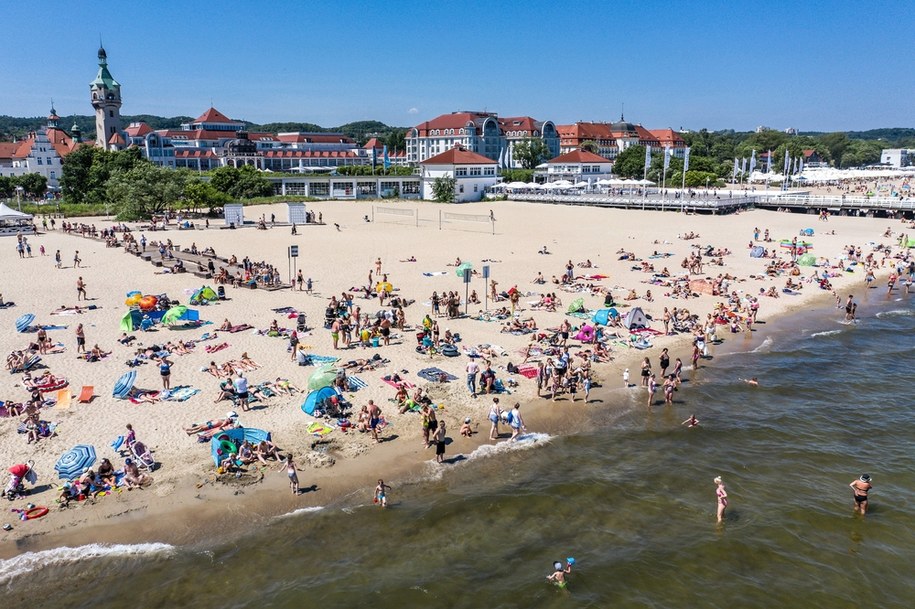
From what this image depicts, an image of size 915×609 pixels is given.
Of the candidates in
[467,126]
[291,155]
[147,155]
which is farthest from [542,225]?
[147,155]

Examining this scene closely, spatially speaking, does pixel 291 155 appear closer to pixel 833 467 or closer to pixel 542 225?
pixel 542 225

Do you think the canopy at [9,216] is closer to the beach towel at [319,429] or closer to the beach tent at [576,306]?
the beach tent at [576,306]

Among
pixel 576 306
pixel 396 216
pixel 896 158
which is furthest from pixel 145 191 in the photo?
pixel 896 158

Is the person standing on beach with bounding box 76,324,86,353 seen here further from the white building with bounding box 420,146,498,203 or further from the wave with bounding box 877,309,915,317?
the white building with bounding box 420,146,498,203

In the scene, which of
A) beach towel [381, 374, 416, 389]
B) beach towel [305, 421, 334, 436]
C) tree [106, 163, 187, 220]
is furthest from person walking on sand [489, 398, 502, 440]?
tree [106, 163, 187, 220]

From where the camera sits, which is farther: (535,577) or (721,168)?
(721,168)
